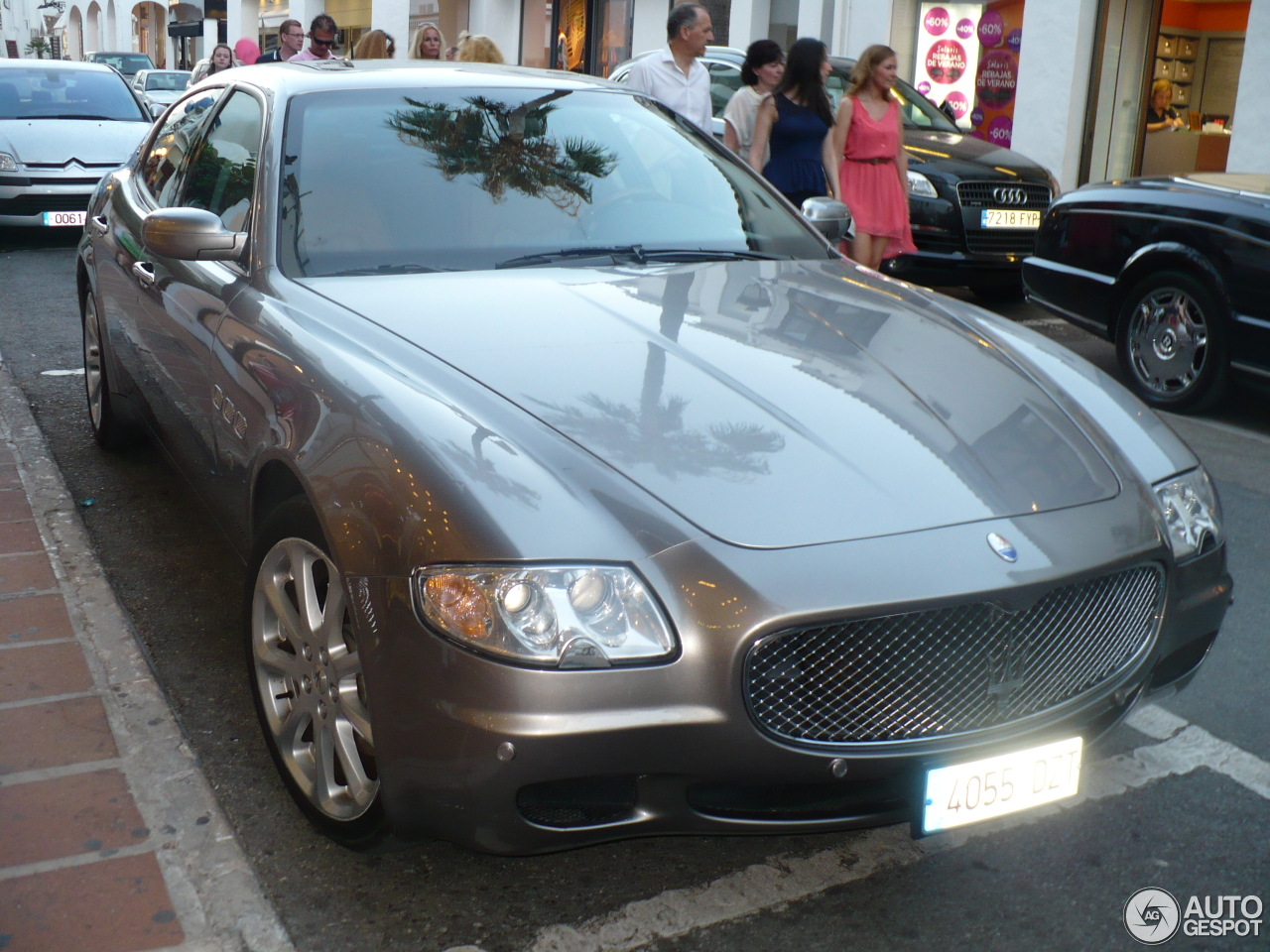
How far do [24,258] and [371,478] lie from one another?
925cm

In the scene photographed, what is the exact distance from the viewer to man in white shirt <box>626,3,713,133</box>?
279 inches

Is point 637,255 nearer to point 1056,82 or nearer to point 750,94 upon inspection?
point 750,94

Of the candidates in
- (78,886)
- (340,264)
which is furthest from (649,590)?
(340,264)

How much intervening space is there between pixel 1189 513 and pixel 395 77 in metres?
2.39

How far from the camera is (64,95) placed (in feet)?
38.5

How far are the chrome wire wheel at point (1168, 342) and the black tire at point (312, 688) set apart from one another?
4.89 meters

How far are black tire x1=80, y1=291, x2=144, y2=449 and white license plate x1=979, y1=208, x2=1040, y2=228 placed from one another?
572cm

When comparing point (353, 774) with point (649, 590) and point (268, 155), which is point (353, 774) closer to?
point (649, 590)

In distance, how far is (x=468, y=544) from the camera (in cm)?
214

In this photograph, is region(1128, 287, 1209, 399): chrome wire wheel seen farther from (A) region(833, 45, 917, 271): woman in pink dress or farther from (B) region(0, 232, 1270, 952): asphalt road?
(B) region(0, 232, 1270, 952): asphalt road

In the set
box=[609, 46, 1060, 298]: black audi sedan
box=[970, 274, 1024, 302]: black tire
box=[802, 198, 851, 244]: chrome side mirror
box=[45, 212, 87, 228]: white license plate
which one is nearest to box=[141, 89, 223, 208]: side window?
box=[802, 198, 851, 244]: chrome side mirror

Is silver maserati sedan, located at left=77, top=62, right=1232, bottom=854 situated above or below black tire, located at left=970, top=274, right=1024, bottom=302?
above

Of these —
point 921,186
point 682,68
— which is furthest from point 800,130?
point 921,186

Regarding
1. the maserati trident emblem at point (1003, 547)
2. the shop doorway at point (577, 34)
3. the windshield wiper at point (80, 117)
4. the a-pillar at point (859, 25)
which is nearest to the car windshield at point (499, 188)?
the maserati trident emblem at point (1003, 547)
